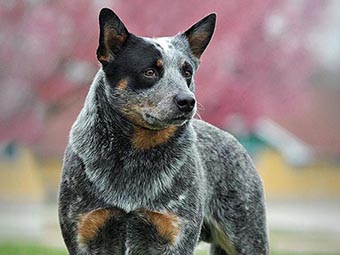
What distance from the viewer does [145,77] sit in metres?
6.16

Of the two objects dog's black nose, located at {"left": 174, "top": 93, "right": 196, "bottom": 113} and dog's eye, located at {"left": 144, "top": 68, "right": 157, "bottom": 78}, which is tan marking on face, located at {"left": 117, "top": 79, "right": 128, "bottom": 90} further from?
dog's black nose, located at {"left": 174, "top": 93, "right": 196, "bottom": 113}

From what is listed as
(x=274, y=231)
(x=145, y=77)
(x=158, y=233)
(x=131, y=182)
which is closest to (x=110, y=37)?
(x=145, y=77)

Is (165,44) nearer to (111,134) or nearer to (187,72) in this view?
(187,72)

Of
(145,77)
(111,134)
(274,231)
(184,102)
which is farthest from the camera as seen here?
(274,231)

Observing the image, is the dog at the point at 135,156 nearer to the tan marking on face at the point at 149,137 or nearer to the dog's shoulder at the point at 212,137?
the tan marking on face at the point at 149,137

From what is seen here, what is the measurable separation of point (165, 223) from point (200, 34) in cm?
133

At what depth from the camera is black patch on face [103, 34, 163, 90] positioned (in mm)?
6172

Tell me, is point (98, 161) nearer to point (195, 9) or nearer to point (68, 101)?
point (195, 9)

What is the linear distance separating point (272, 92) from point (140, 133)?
1827 centimetres

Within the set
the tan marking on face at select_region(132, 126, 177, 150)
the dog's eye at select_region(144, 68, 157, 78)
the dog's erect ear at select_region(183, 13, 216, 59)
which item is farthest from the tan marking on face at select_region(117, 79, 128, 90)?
the dog's erect ear at select_region(183, 13, 216, 59)

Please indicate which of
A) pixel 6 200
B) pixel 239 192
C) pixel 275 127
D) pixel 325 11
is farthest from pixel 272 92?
pixel 239 192

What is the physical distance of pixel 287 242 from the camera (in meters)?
19.3

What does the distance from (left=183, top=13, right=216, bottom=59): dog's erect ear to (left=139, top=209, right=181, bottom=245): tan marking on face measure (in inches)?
45.2

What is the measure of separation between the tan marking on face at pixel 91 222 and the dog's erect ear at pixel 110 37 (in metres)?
0.95
